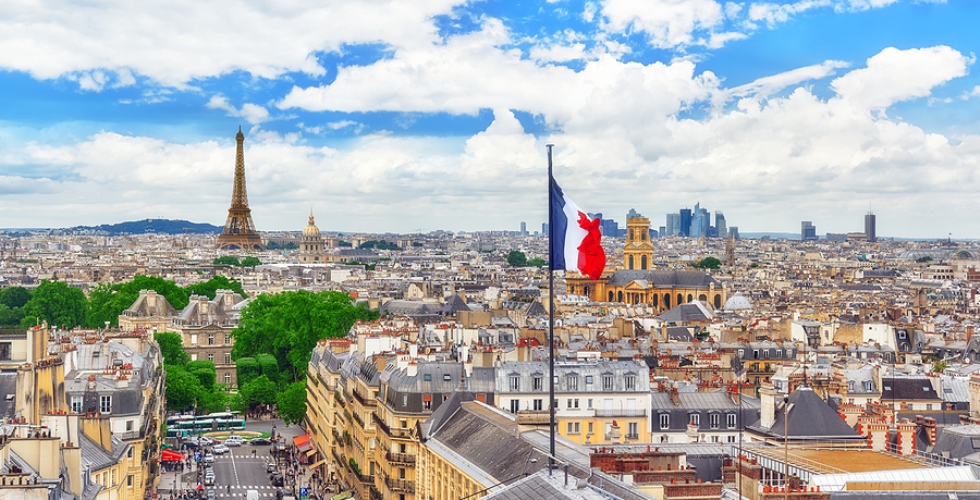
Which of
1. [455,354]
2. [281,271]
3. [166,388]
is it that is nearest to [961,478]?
[455,354]

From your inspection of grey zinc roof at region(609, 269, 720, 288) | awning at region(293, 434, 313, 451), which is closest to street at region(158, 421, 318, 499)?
awning at region(293, 434, 313, 451)

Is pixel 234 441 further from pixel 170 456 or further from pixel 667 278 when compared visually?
pixel 667 278

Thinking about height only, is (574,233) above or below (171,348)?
above

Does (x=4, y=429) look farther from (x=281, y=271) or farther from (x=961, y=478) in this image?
(x=281, y=271)

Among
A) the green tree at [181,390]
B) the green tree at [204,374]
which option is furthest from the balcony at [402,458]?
the green tree at [204,374]

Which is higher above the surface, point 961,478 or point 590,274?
point 590,274

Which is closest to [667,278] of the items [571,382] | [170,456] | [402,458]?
[170,456]
